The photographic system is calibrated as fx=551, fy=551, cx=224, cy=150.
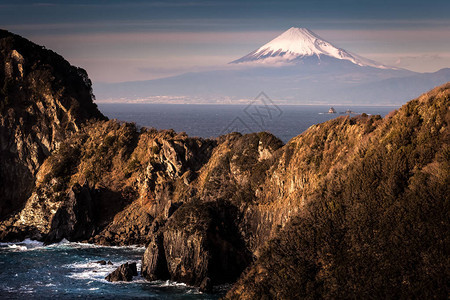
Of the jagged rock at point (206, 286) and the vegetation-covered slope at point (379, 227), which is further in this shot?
the jagged rock at point (206, 286)

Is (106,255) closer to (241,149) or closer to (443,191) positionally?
(241,149)

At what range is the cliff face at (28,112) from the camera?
9200cm

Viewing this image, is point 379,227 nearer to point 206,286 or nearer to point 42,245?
point 206,286

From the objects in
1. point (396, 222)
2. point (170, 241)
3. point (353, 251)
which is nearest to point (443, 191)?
point (396, 222)

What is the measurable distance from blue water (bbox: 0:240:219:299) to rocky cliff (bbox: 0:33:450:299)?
2.34 metres

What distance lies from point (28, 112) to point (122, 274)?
151 feet

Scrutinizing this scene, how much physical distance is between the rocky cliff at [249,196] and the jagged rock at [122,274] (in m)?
1.62

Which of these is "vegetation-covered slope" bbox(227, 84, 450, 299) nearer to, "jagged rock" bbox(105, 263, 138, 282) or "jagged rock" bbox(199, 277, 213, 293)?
"jagged rock" bbox(199, 277, 213, 293)

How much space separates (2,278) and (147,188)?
1019 inches

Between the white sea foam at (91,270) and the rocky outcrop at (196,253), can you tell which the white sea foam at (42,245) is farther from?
the rocky outcrop at (196,253)

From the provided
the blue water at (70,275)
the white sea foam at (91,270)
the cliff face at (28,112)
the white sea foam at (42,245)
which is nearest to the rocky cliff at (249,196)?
the cliff face at (28,112)

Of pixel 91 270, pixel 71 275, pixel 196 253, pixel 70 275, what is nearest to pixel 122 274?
pixel 91 270

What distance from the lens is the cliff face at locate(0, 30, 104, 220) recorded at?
92.0 m

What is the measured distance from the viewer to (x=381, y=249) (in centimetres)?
4331
